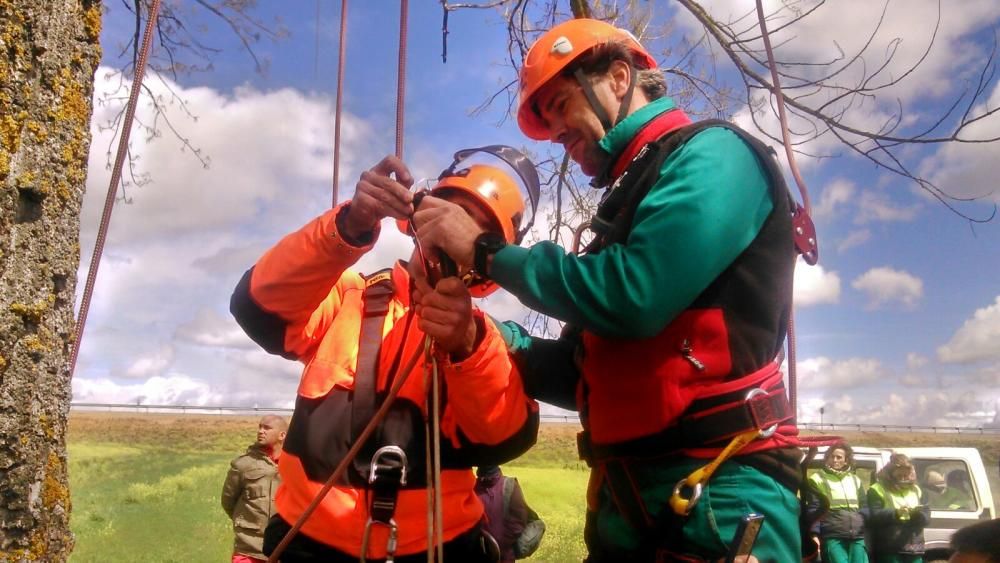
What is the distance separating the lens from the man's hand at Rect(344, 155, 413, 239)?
7.57 ft

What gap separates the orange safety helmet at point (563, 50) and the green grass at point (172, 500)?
10048 millimetres

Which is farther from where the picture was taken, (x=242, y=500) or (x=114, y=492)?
(x=114, y=492)

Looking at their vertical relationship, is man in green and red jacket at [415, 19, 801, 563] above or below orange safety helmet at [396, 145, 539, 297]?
below

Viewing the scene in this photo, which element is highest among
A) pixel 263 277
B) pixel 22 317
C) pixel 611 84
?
pixel 611 84

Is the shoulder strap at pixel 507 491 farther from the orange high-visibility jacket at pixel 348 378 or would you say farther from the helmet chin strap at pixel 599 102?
the helmet chin strap at pixel 599 102

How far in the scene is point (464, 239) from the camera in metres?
1.98

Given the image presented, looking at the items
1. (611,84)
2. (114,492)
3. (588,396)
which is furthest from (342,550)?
(114,492)

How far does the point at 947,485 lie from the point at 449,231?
444 inches

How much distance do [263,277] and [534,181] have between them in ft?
3.29

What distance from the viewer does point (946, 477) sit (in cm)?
1073

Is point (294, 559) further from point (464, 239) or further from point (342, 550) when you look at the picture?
point (464, 239)

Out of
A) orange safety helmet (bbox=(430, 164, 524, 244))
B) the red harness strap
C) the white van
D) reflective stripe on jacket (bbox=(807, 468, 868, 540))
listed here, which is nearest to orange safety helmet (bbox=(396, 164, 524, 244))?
orange safety helmet (bbox=(430, 164, 524, 244))

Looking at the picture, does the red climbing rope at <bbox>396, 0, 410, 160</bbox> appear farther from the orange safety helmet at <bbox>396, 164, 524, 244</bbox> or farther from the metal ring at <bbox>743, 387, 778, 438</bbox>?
the metal ring at <bbox>743, 387, 778, 438</bbox>

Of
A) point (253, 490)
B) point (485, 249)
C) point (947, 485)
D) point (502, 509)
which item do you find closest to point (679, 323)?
point (485, 249)
